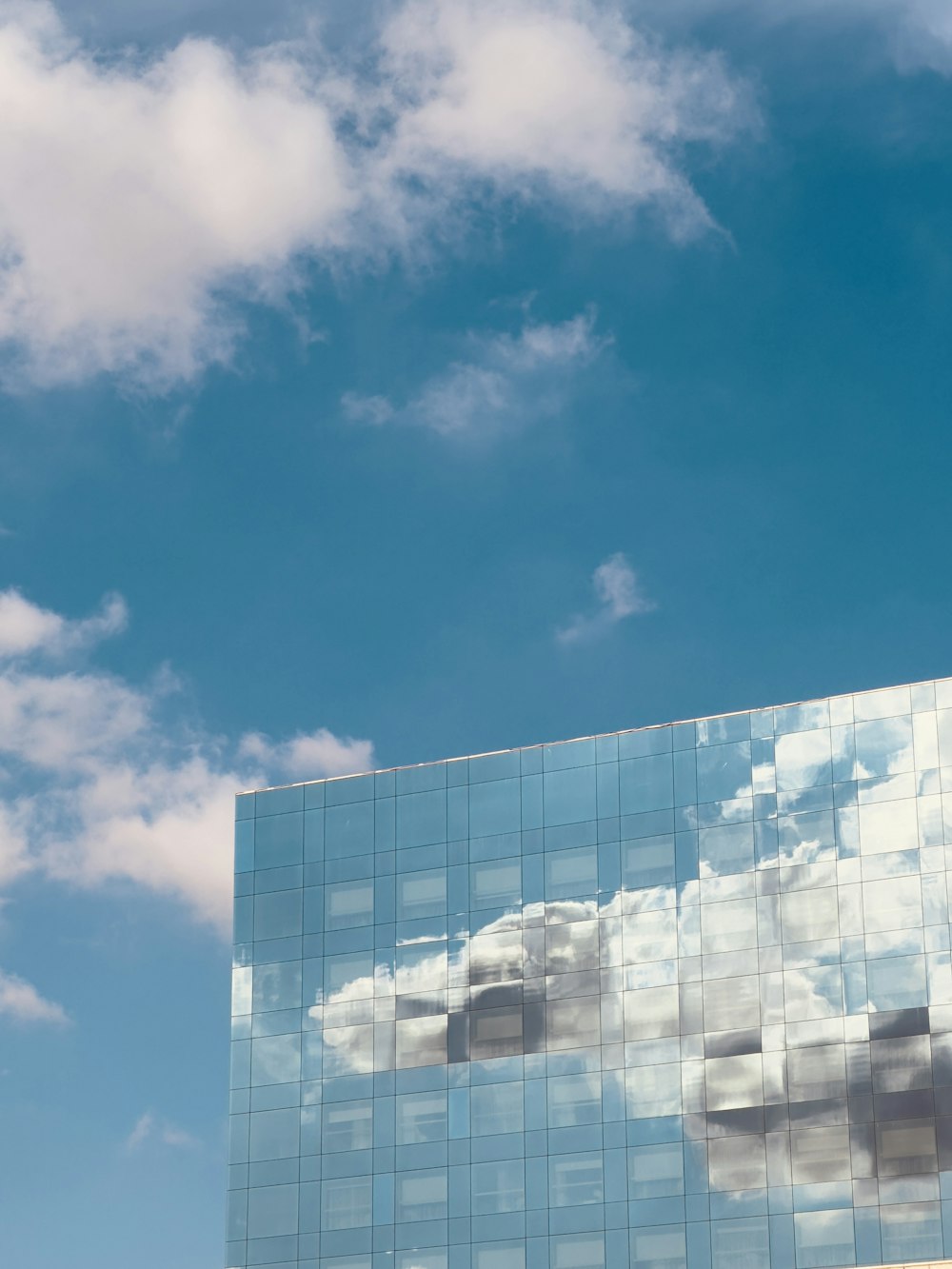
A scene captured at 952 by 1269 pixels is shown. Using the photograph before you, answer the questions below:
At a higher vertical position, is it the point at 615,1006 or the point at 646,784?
the point at 646,784

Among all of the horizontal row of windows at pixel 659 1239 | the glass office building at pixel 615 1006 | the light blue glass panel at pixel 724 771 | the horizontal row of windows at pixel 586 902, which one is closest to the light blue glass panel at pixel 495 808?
the glass office building at pixel 615 1006

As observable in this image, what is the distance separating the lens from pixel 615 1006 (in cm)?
11425

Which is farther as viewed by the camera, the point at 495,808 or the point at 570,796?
the point at 495,808

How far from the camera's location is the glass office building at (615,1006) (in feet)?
352

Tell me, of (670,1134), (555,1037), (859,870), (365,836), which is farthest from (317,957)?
(859,870)

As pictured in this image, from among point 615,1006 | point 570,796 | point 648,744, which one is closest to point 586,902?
point 615,1006

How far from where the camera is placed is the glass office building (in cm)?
10744

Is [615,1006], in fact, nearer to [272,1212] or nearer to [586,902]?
[586,902]

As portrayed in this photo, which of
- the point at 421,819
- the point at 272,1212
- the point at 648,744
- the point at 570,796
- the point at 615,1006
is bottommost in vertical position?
the point at 272,1212

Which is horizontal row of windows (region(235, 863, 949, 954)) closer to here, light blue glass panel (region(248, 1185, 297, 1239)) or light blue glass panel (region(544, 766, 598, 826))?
light blue glass panel (region(544, 766, 598, 826))

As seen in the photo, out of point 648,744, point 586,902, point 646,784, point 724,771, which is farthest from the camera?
point 648,744

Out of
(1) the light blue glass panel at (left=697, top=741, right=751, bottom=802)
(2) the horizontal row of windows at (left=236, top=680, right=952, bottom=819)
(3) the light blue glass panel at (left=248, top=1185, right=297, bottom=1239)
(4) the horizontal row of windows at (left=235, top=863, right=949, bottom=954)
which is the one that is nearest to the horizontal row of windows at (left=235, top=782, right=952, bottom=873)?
(1) the light blue glass panel at (left=697, top=741, right=751, bottom=802)

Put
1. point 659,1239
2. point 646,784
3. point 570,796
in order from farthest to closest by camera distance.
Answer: point 570,796
point 646,784
point 659,1239

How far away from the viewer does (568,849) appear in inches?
4631
